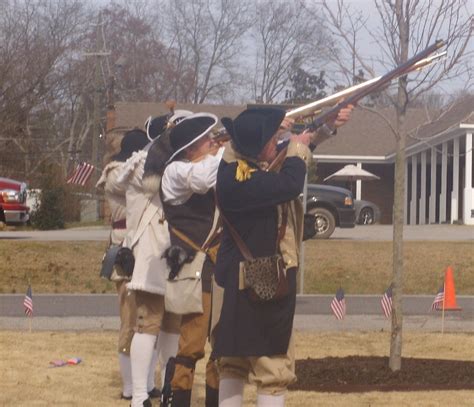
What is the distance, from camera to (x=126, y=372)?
8359 mm

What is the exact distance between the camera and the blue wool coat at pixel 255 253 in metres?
5.98

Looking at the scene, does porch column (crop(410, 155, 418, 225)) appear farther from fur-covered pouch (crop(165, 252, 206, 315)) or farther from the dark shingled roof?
fur-covered pouch (crop(165, 252, 206, 315))

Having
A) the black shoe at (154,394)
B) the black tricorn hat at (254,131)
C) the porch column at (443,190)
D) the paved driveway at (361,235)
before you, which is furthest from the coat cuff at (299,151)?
the porch column at (443,190)

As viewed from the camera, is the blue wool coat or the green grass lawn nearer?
the blue wool coat

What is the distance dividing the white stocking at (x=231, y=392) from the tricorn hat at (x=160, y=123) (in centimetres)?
199

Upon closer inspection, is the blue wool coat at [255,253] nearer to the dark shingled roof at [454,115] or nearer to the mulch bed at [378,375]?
the mulch bed at [378,375]

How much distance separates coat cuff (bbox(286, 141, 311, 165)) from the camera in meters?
6.19

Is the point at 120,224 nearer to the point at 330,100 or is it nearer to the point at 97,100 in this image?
the point at 330,100

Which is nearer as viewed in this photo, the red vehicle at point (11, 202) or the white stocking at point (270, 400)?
the white stocking at point (270, 400)

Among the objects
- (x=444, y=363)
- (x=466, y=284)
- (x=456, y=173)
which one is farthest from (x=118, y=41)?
(x=444, y=363)

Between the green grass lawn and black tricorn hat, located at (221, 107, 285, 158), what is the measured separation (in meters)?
11.0

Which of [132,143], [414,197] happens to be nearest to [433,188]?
[414,197]

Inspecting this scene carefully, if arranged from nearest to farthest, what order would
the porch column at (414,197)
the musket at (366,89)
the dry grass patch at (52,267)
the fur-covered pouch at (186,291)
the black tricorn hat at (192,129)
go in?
the musket at (366,89) → the fur-covered pouch at (186,291) → the black tricorn hat at (192,129) → the dry grass patch at (52,267) → the porch column at (414,197)

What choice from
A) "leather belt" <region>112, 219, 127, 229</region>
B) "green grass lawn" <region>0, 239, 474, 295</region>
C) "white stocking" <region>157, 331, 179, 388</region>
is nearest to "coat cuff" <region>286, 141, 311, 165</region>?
"white stocking" <region>157, 331, 179, 388</region>
